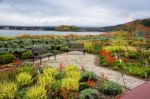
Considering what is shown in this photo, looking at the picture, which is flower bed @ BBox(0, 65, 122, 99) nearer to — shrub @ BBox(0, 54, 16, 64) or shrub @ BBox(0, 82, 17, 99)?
shrub @ BBox(0, 82, 17, 99)

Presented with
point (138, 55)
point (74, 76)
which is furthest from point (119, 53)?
point (74, 76)

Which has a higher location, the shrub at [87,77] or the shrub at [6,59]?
the shrub at [87,77]

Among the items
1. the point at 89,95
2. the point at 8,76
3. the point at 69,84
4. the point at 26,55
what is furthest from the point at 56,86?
the point at 26,55

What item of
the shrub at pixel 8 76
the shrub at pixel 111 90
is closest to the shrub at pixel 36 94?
the shrub at pixel 111 90

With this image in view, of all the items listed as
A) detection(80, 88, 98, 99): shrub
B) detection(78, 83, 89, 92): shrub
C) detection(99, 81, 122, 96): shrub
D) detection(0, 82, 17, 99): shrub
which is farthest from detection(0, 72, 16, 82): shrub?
detection(99, 81, 122, 96): shrub

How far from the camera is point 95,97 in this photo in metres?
7.95

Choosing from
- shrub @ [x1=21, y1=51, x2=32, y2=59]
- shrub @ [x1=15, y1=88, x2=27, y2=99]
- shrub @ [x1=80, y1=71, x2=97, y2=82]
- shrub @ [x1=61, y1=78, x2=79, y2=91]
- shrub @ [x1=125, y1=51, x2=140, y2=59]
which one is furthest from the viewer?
shrub @ [x1=125, y1=51, x2=140, y2=59]

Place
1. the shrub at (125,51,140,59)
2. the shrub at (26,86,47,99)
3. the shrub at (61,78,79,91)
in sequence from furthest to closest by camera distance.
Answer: the shrub at (125,51,140,59) < the shrub at (61,78,79,91) < the shrub at (26,86,47,99)

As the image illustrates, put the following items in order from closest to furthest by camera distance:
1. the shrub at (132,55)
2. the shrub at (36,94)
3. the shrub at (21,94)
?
the shrub at (36,94), the shrub at (21,94), the shrub at (132,55)

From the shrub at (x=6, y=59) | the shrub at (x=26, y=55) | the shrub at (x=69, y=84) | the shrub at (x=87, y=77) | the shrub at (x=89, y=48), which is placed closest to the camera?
the shrub at (x=69, y=84)

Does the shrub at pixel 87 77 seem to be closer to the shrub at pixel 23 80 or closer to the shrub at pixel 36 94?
the shrub at pixel 23 80

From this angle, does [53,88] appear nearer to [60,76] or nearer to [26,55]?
[60,76]

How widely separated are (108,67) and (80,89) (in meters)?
4.93

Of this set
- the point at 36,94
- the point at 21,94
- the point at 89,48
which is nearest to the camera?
the point at 36,94
